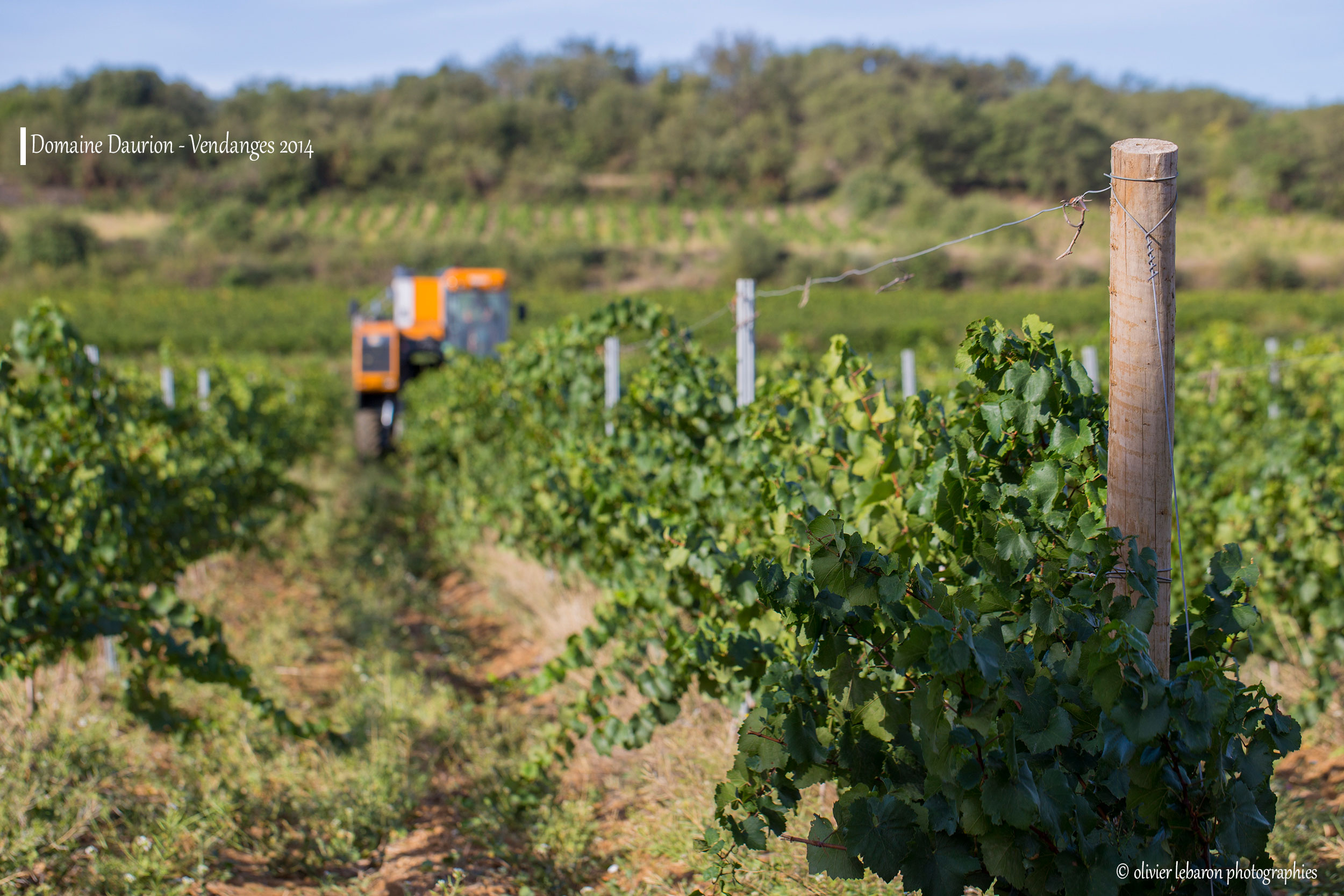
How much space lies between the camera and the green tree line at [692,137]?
57.7 metres

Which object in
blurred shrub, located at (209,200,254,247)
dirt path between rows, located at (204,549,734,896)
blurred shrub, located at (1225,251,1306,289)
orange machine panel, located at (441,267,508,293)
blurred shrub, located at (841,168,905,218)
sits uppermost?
blurred shrub, located at (841,168,905,218)

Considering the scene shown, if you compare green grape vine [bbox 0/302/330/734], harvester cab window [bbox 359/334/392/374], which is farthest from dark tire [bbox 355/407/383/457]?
green grape vine [bbox 0/302/330/734]

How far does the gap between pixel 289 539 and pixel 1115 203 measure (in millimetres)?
8263

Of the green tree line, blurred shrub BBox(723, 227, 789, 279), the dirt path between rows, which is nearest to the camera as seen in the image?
the dirt path between rows

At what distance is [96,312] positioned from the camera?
3425 centimetres

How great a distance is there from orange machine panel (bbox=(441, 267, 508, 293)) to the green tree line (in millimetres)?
50007

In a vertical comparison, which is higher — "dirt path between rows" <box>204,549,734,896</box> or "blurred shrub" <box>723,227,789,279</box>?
"blurred shrub" <box>723,227,789,279</box>

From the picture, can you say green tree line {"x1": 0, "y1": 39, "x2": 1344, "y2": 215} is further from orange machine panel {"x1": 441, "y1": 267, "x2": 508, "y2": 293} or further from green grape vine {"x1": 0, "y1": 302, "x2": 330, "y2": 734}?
green grape vine {"x1": 0, "y1": 302, "x2": 330, "y2": 734}

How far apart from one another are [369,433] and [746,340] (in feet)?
33.0

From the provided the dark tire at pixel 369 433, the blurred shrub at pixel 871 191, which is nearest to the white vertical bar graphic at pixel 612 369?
the dark tire at pixel 369 433

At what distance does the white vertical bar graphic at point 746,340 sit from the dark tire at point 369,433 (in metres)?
9.87

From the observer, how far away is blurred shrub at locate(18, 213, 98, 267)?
4294cm

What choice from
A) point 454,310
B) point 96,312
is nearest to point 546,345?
point 454,310

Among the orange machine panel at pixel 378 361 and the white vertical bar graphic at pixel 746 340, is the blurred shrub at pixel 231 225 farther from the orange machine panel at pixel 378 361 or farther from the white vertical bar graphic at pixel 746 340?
the white vertical bar graphic at pixel 746 340
